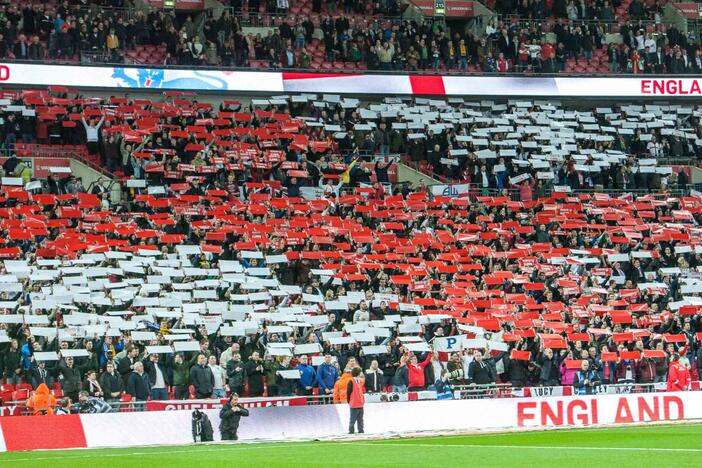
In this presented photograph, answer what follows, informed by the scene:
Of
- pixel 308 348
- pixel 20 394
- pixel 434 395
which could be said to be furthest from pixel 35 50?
pixel 434 395

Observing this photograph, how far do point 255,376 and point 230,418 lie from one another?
3.43m

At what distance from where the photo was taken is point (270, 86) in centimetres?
4362

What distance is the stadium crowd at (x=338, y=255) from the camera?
26.8 metres

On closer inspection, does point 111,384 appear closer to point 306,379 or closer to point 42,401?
point 42,401

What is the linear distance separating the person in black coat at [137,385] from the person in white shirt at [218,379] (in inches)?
54.7

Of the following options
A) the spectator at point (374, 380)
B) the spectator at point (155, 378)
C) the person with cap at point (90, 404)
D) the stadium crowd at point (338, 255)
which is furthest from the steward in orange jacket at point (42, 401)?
the spectator at point (374, 380)

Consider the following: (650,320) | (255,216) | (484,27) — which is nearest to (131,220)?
(255,216)

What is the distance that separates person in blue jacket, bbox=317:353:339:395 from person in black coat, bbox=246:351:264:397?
1.17 metres

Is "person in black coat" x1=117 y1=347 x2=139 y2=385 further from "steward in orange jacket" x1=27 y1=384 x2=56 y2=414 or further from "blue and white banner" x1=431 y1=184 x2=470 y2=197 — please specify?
"blue and white banner" x1=431 y1=184 x2=470 y2=197

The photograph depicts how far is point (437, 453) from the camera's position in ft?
58.9

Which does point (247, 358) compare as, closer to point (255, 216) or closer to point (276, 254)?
point (276, 254)

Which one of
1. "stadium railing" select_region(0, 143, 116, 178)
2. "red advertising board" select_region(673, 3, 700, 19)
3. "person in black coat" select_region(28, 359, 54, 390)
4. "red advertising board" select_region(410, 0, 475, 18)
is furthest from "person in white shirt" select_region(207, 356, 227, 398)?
"red advertising board" select_region(673, 3, 700, 19)

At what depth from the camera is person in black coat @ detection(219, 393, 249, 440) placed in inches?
882

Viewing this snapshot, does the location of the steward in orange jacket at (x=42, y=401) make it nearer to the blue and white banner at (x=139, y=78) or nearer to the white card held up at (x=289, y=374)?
the white card held up at (x=289, y=374)
